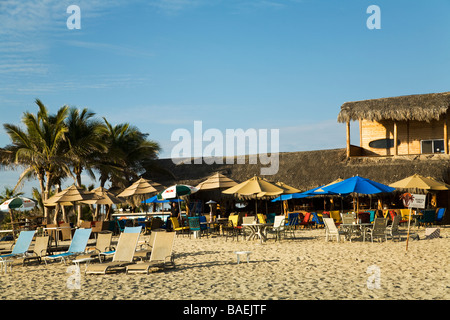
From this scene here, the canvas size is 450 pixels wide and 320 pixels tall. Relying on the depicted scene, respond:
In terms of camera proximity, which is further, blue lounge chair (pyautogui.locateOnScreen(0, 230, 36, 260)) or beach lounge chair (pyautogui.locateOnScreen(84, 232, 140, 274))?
blue lounge chair (pyautogui.locateOnScreen(0, 230, 36, 260))

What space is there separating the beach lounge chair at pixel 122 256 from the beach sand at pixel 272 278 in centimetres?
24

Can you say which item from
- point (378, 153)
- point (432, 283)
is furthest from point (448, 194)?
point (432, 283)

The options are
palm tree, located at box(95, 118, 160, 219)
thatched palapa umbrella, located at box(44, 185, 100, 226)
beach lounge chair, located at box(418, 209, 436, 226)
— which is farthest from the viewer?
palm tree, located at box(95, 118, 160, 219)

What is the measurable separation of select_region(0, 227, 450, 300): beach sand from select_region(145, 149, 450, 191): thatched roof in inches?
428

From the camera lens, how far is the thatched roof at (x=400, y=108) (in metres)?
23.5

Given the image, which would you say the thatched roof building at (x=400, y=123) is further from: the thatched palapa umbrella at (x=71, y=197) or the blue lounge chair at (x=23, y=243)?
the blue lounge chair at (x=23, y=243)

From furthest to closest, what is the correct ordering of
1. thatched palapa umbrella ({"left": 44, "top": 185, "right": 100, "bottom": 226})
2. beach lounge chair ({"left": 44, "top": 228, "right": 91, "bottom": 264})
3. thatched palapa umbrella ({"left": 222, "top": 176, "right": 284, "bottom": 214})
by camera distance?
thatched palapa umbrella ({"left": 44, "top": 185, "right": 100, "bottom": 226})
thatched palapa umbrella ({"left": 222, "top": 176, "right": 284, "bottom": 214})
beach lounge chair ({"left": 44, "top": 228, "right": 91, "bottom": 264})

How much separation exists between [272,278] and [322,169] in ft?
58.6

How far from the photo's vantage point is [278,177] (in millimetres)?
26438

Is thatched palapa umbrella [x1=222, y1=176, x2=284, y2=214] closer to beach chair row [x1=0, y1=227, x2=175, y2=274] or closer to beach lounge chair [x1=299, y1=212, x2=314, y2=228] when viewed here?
beach chair row [x1=0, y1=227, x2=175, y2=274]

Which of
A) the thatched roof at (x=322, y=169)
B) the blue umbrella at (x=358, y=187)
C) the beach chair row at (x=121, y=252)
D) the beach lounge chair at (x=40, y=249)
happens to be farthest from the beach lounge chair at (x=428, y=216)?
the beach lounge chair at (x=40, y=249)

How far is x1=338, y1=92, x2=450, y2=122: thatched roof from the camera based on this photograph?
23.5 metres

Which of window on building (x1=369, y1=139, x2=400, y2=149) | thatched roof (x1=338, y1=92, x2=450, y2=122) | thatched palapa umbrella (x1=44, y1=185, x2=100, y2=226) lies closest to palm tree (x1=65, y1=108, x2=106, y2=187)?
thatched palapa umbrella (x1=44, y1=185, x2=100, y2=226)

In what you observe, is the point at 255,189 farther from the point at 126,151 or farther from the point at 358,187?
the point at 126,151
